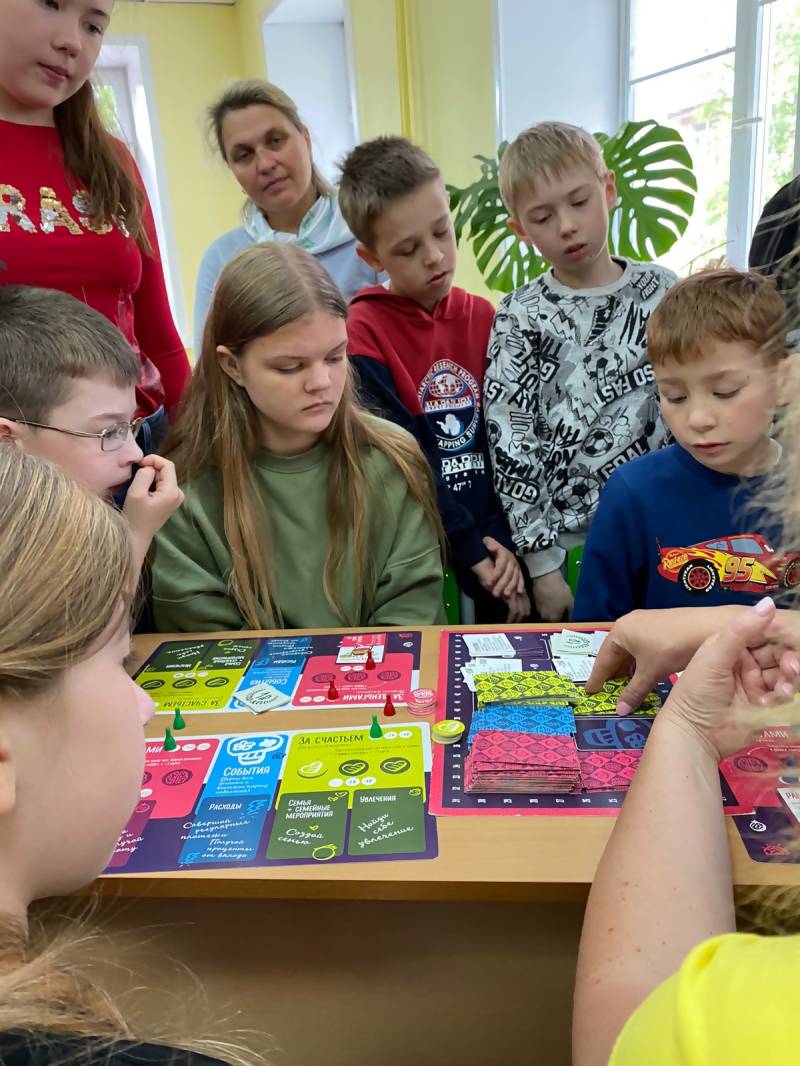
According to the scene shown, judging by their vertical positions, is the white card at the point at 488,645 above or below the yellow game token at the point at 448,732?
below

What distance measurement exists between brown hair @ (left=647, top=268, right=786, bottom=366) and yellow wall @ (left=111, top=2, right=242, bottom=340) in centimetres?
491

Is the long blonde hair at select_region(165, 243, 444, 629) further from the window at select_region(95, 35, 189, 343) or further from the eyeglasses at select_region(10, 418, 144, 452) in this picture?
the window at select_region(95, 35, 189, 343)

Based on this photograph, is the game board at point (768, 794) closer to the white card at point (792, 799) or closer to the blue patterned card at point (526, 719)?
the white card at point (792, 799)

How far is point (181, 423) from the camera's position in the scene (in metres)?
1.62

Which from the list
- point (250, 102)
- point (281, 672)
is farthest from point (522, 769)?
point (250, 102)

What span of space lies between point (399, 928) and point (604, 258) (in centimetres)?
149

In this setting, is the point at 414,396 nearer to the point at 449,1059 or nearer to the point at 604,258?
the point at 604,258

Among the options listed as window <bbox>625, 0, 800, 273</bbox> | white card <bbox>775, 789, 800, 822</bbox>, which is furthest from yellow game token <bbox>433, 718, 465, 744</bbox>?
window <bbox>625, 0, 800, 273</bbox>

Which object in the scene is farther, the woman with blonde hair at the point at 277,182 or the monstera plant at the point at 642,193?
the monstera plant at the point at 642,193

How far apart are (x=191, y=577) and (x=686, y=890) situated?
1083mm

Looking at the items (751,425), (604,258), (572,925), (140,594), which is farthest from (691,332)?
(140,594)

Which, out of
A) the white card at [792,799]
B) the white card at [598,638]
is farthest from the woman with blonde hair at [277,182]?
the white card at [792,799]

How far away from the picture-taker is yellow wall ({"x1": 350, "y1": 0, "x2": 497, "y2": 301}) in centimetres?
361

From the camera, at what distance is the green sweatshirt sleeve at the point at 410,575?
1.55 meters
